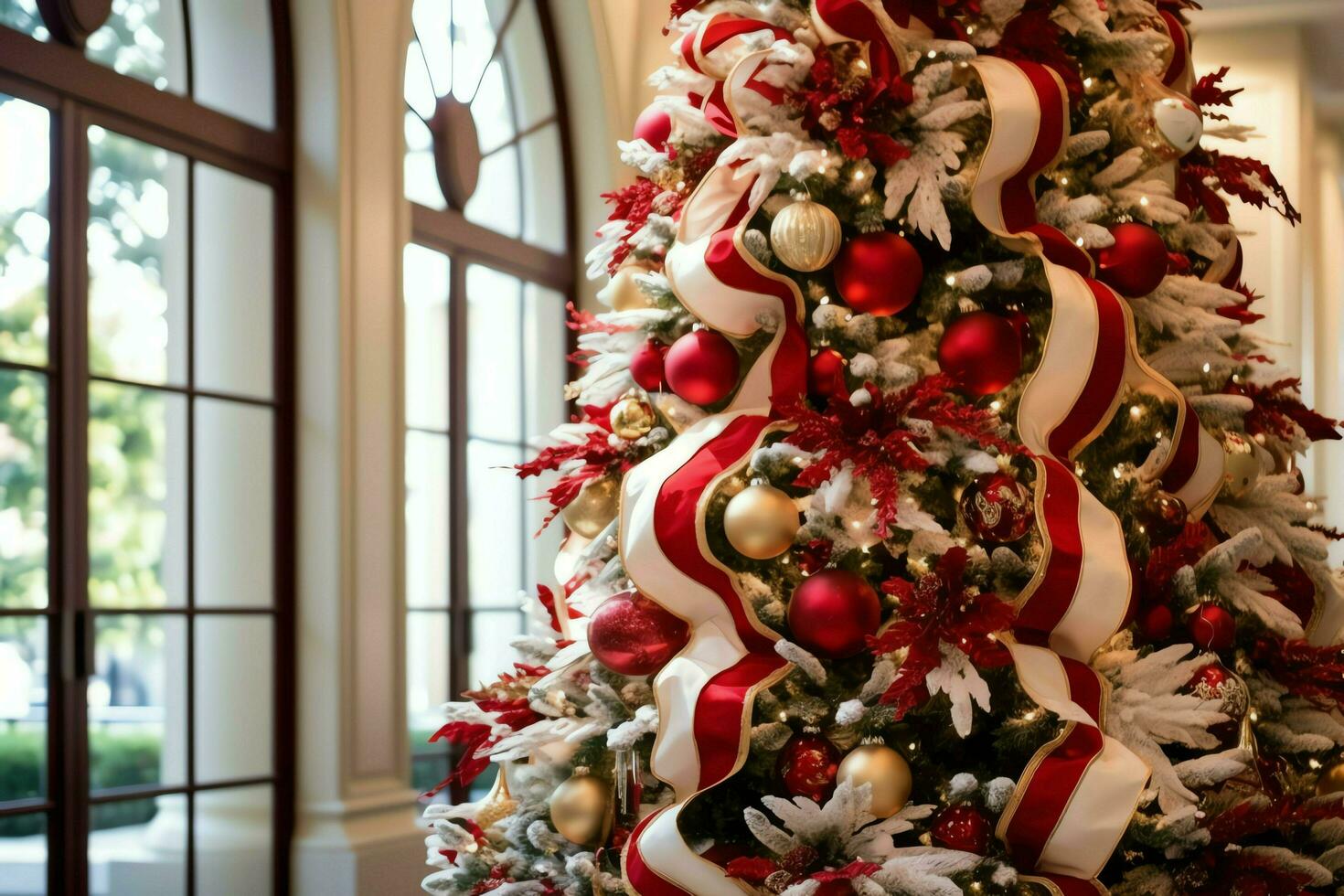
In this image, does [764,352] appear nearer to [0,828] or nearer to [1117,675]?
[1117,675]

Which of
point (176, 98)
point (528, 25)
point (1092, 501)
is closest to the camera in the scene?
point (1092, 501)

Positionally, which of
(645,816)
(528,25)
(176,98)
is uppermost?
(528,25)

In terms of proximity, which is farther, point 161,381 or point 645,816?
point 161,381

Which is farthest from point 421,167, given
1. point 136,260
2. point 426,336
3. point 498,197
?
point 136,260

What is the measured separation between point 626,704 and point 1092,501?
697 millimetres

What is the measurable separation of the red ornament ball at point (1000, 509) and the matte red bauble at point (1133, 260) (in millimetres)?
387

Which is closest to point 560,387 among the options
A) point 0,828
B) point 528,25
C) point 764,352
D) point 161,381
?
point 528,25

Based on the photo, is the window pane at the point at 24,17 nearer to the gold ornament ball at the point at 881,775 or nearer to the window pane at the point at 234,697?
the window pane at the point at 234,697

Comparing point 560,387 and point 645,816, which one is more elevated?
point 560,387

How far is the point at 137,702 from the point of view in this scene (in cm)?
301

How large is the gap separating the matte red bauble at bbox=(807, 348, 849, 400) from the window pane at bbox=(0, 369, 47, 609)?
1.78 meters

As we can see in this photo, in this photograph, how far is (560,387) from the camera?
15.3 feet

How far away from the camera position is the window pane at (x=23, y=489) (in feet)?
8.79

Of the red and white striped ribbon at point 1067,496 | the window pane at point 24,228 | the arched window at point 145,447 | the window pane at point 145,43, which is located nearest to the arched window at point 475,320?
the arched window at point 145,447
